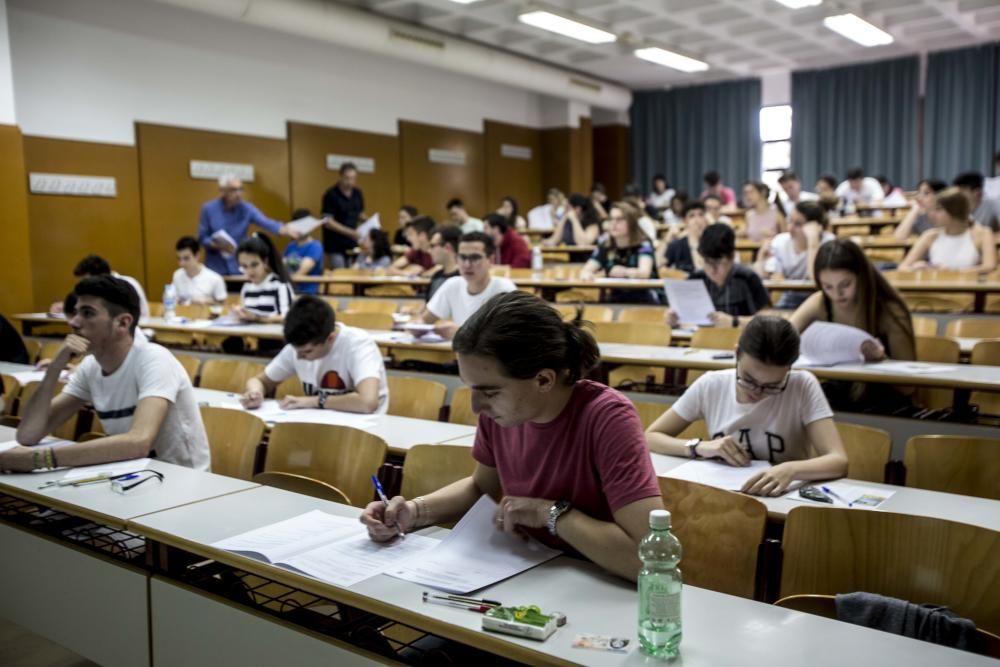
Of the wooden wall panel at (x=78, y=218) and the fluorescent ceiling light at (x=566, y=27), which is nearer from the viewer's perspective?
the wooden wall panel at (x=78, y=218)

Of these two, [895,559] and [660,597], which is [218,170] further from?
[660,597]

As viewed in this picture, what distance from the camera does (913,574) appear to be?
1.68 m

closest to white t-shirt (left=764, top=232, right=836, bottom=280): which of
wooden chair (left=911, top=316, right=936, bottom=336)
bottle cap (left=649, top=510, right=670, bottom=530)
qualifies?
wooden chair (left=911, top=316, right=936, bottom=336)

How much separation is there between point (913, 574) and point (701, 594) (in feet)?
1.63

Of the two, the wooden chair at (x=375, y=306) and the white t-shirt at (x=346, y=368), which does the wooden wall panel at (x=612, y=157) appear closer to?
the wooden chair at (x=375, y=306)

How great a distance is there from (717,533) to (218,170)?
29.8 feet

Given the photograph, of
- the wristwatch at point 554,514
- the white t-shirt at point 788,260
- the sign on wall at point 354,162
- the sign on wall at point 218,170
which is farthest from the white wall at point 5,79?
the wristwatch at point 554,514

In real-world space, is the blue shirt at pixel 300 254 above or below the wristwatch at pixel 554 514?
above

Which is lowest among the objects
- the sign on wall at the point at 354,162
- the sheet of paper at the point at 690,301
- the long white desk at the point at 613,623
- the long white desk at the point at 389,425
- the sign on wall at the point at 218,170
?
the long white desk at the point at 613,623

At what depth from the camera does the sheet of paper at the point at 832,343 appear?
11.3 ft

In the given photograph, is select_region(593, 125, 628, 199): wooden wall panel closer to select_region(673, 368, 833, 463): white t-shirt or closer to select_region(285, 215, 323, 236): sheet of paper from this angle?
select_region(285, 215, 323, 236): sheet of paper

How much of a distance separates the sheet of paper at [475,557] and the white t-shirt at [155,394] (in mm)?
1389

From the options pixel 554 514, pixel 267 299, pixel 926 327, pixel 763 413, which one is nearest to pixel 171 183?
pixel 267 299

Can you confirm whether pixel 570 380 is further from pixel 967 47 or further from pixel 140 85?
pixel 967 47
